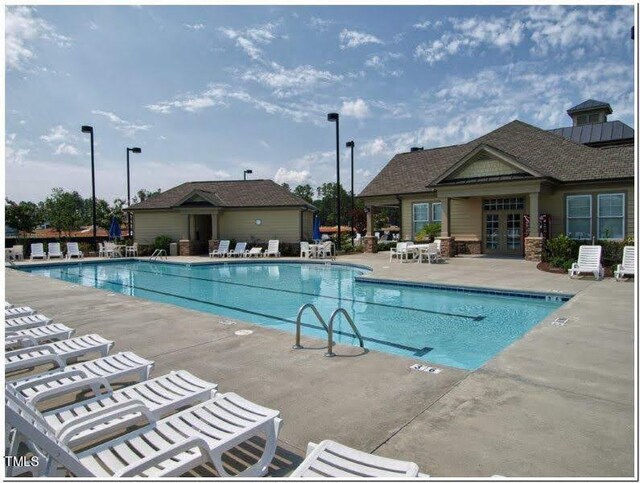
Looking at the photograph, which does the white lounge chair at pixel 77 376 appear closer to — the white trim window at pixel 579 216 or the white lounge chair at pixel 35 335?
the white lounge chair at pixel 35 335

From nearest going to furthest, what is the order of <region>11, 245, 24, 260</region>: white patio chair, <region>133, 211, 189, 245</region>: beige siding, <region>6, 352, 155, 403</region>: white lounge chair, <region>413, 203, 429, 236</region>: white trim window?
<region>6, 352, 155, 403</region>: white lounge chair < <region>413, 203, 429, 236</region>: white trim window < <region>11, 245, 24, 260</region>: white patio chair < <region>133, 211, 189, 245</region>: beige siding

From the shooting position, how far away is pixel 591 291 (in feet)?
34.9

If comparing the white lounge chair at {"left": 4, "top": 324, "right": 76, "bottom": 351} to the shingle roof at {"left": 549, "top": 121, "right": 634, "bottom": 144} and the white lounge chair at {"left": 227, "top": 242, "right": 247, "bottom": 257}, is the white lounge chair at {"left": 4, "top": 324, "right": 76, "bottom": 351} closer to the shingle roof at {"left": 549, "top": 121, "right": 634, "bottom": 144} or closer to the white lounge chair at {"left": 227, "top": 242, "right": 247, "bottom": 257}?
the white lounge chair at {"left": 227, "top": 242, "right": 247, "bottom": 257}

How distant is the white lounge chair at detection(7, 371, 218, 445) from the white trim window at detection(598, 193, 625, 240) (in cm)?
1849

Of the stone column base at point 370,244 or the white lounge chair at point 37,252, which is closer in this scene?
the white lounge chair at point 37,252

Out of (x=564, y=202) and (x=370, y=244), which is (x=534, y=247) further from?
(x=370, y=244)

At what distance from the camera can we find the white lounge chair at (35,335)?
5715 millimetres

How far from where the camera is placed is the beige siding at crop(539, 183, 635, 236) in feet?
56.3

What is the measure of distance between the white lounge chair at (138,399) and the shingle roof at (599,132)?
102 ft

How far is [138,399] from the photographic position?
3.38m

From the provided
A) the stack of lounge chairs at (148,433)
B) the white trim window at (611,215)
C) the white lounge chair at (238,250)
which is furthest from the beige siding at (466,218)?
the stack of lounge chairs at (148,433)

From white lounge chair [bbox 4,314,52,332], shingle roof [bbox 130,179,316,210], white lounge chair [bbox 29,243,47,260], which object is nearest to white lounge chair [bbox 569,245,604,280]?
white lounge chair [bbox 4,314,52,332]

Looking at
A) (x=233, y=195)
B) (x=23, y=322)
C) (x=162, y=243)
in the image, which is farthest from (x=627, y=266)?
(x=162, y=243)

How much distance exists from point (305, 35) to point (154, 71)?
3.10 meters
